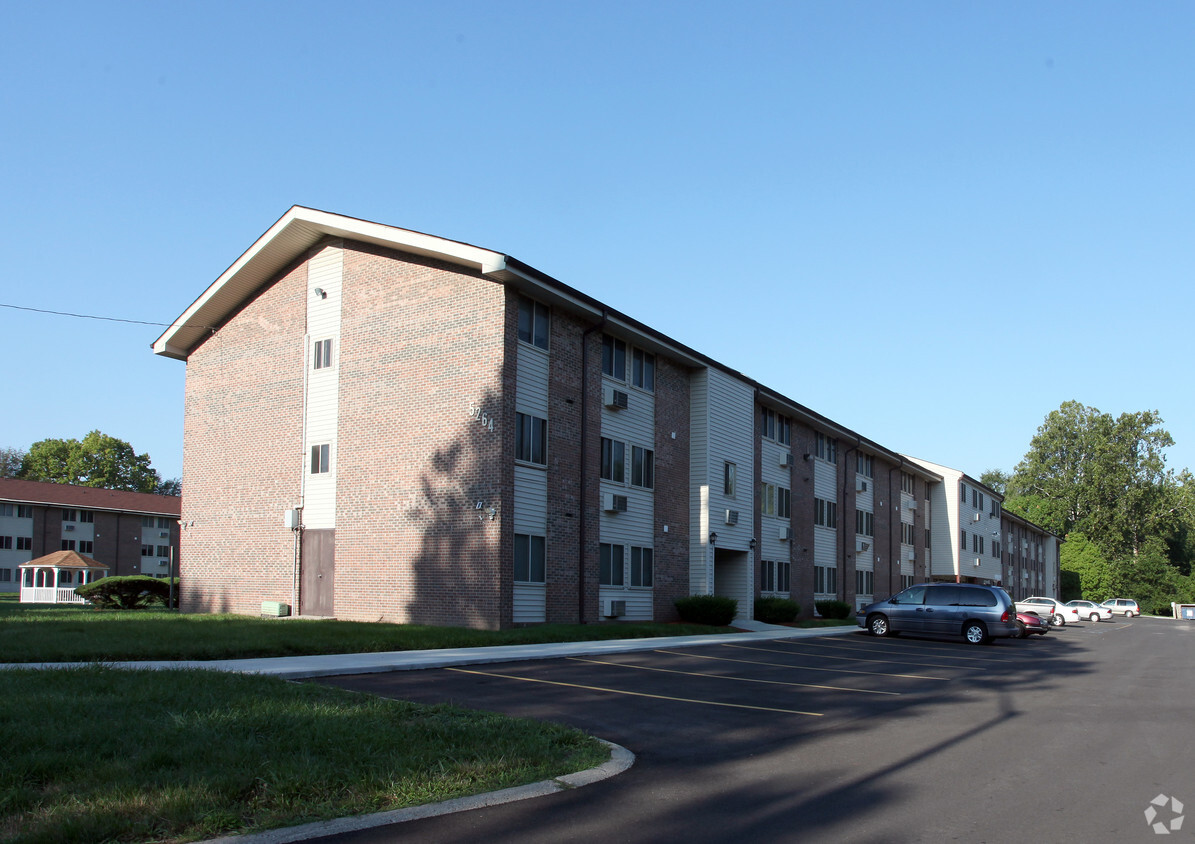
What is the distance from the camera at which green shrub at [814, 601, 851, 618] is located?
41469 mm

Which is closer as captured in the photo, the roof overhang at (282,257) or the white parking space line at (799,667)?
the white parking space line at (799,667)

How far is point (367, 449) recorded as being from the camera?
25750 millimetres

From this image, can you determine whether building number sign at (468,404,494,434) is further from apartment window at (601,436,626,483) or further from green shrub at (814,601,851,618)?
green shrub at (814,601,851,618)

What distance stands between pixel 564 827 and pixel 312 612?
70.8 ft

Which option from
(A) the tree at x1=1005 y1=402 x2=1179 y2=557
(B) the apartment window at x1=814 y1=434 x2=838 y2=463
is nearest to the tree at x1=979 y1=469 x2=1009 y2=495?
(A) the tree at x1=1005 y1=402 x2=1179 y2=557

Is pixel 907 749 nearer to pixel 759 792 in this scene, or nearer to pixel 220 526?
pixel 759 792

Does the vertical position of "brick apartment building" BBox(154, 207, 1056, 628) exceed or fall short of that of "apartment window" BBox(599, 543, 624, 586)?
it exceeds it

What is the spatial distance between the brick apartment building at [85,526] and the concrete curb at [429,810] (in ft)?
196

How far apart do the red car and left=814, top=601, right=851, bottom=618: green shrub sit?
25.9 feet

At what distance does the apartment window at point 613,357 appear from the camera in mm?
28391

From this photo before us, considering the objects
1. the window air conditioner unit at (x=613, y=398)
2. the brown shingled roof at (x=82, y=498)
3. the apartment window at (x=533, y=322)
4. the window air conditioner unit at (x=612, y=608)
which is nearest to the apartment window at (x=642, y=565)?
the window air conditioner unit at (x=612, y=608)

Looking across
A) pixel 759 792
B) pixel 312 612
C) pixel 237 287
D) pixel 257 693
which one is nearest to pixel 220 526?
pixel 312 612

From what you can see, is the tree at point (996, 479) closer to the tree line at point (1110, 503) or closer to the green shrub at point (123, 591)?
the tree line at point (1110, 503)

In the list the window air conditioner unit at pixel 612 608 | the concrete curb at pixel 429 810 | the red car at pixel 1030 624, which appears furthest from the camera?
the red car at pixel 1030 624
